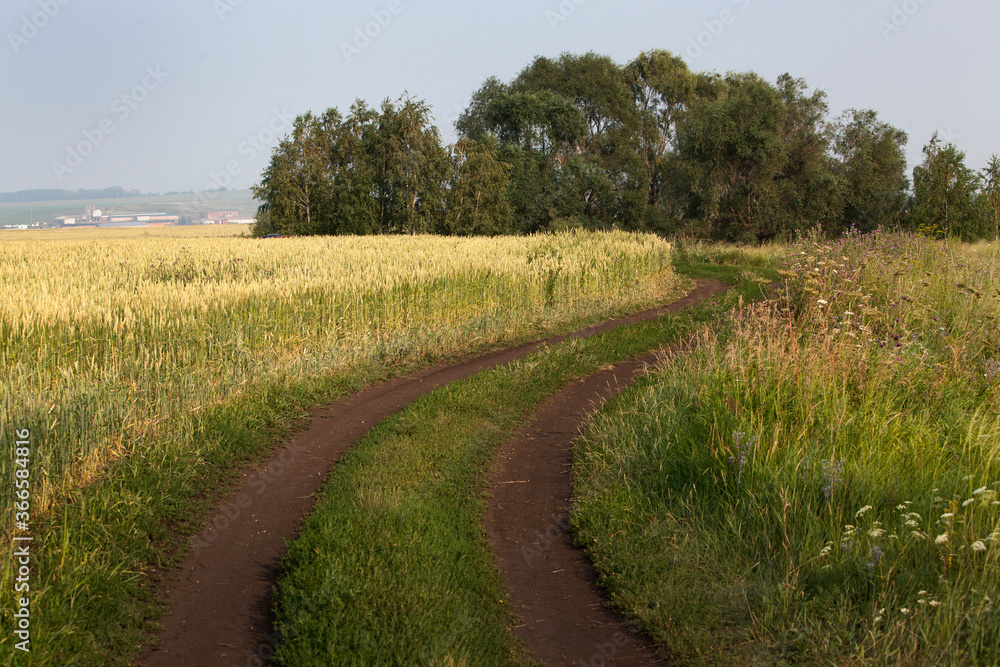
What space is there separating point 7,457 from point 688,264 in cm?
2794

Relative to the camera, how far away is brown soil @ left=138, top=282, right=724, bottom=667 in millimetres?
4602

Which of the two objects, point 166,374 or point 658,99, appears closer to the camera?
point 166,374

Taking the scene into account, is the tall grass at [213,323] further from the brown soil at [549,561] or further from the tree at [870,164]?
the tree at [870,164]

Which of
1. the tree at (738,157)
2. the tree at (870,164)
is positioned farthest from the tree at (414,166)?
the tree at (870,164)

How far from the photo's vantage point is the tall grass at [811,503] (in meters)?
4.23

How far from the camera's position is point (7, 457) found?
19.2ft

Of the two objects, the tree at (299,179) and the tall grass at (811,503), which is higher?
the tree at (299,179)

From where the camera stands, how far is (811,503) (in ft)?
17.6

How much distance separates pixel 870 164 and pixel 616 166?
69.1ft

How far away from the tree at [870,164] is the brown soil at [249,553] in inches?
1626

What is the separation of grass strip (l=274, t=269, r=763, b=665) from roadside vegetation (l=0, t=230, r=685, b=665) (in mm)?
1177

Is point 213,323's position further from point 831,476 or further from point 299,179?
point 299,179

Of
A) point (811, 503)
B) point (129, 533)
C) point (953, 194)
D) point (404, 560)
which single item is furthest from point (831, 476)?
point (953, 194)

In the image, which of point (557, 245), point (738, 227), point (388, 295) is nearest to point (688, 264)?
point (557, 245)
